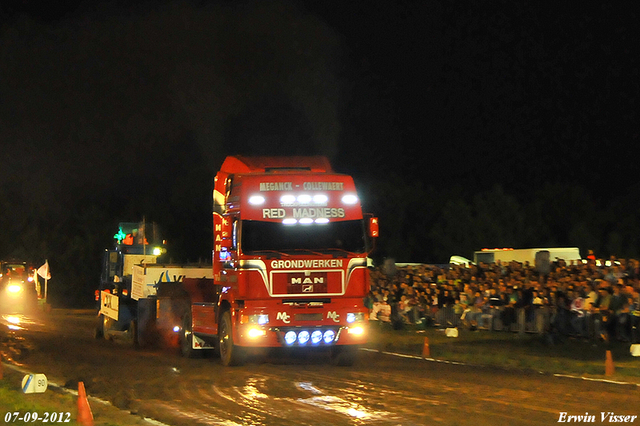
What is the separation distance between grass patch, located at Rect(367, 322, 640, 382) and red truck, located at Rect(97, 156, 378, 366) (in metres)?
3.35

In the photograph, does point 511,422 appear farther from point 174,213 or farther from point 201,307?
point 174,213

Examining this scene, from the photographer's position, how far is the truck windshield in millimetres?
16172

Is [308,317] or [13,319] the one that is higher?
[308,317]

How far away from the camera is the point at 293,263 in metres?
16.1

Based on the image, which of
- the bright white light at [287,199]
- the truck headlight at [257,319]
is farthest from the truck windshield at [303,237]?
the truck headlight at [257,319]

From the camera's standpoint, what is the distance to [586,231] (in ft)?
192

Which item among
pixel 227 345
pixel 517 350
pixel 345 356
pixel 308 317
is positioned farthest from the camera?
pixel 517 350

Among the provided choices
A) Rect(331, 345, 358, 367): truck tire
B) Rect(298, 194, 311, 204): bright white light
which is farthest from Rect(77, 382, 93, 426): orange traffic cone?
Rect(331, 345, 358, 367): truck tire

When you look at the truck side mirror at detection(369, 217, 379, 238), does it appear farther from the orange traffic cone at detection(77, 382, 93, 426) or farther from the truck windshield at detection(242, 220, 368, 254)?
the orange traffic cone at detection(77, 382, 93, 426)

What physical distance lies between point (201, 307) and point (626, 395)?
932cm

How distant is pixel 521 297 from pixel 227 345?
31.9 feet

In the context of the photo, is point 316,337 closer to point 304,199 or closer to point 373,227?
point 373,227

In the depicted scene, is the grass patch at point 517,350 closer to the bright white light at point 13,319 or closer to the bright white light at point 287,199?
the bright white light at point 287,199

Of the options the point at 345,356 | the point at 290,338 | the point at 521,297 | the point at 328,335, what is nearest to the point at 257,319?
the point at 290,338
